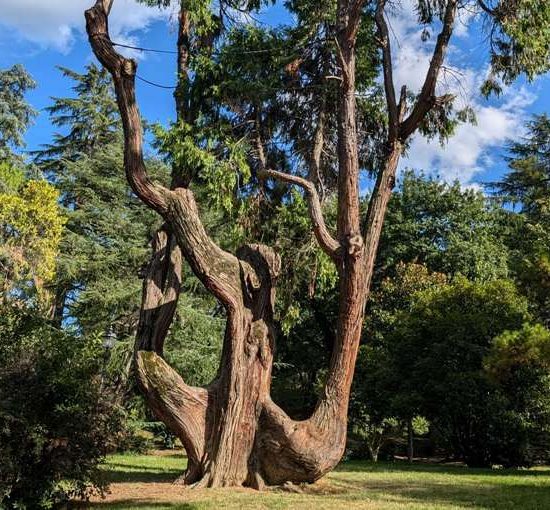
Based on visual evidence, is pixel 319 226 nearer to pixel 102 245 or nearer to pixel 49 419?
pixel 49 419

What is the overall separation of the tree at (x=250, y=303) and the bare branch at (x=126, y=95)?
0.05 ft

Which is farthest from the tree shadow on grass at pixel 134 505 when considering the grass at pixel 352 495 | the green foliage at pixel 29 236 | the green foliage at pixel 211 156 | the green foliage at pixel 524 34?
the green foliage at pixel 29 236

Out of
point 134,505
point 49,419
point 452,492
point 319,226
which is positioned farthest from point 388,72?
point 134,505

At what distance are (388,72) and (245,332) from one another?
5523 mm

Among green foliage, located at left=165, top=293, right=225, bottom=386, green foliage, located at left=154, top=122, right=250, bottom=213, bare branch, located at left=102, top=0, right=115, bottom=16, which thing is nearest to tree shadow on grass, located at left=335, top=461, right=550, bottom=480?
green foliage, located at left=165, top=293, right=225, bottom=386

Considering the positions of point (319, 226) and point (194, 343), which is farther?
point (194, 343)

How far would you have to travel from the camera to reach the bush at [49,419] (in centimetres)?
615

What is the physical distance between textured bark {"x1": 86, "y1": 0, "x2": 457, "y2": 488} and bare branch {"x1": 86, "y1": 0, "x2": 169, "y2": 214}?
16 millimetres

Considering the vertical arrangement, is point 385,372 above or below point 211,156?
below

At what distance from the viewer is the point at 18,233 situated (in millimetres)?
21906

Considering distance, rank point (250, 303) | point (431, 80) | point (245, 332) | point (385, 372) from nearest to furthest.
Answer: point (245, 332) → point (250, 303) → point (431, 80) → point (385, 372)

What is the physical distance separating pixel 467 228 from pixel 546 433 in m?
11.6

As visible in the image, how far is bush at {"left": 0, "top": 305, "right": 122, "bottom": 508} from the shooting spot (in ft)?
20.2

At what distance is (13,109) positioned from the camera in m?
30.9
